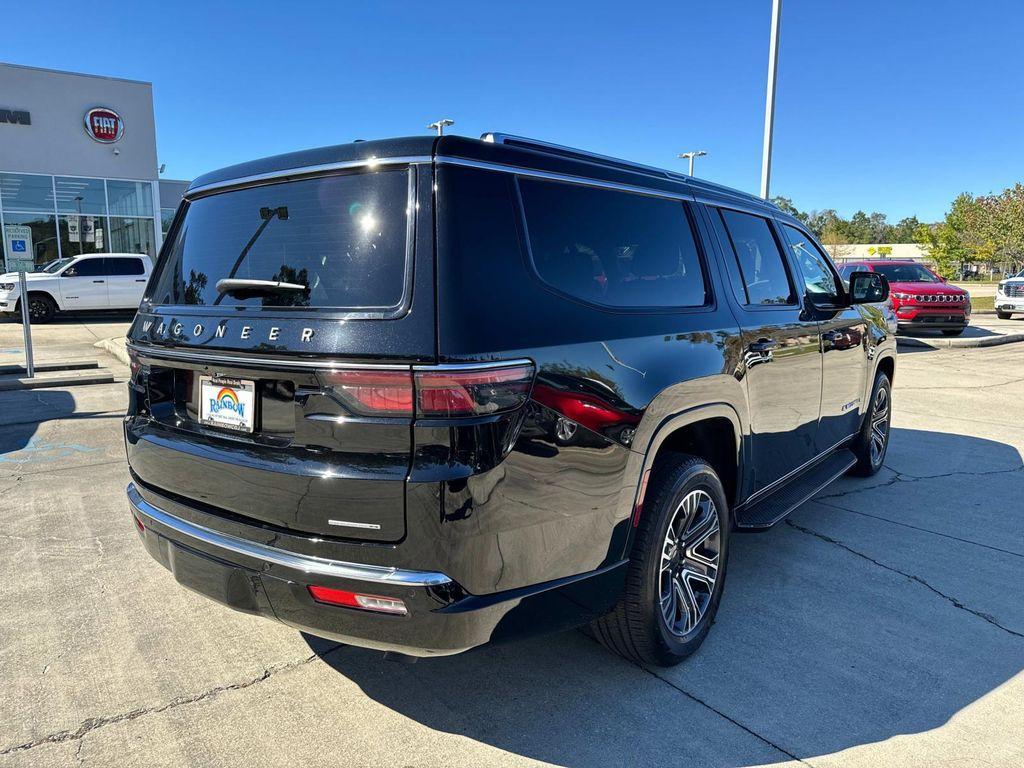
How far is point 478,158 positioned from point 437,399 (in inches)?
31.8

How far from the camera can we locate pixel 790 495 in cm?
396

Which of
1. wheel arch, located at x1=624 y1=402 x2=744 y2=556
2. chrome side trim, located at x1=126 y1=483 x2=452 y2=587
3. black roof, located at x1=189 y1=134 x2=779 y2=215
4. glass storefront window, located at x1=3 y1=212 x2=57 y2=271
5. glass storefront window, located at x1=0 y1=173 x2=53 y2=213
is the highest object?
glass storefront window, located at x1=0 y1=173 x2=53 y2=213

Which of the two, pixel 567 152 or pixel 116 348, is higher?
pixel 567 152

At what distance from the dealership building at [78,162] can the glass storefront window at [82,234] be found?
28 mm

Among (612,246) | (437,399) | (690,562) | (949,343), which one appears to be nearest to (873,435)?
(690,562)

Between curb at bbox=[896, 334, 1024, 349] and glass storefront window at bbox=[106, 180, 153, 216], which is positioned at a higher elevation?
glass storefront window at bbox=[106, 180, 153, 216]

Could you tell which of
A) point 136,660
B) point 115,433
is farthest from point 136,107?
point 136,660

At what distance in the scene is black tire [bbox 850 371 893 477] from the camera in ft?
17.8

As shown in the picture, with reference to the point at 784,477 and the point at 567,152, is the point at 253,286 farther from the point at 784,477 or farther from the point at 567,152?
the point at 784,477

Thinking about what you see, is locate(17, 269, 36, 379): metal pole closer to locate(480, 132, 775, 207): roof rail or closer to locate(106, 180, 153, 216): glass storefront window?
locate(480, 132, 775, 207): roof rail

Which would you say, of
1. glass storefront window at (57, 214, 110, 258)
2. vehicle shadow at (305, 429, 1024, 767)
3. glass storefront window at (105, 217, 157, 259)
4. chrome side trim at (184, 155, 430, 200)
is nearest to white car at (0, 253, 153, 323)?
glass storefront window at (57, 214, 110, 258)

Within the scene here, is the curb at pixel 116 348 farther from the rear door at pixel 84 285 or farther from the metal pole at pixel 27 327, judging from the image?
the rear door at pixel 84 285

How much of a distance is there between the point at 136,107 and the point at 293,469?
26.2 m

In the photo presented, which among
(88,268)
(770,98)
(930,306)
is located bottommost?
(930,306)
